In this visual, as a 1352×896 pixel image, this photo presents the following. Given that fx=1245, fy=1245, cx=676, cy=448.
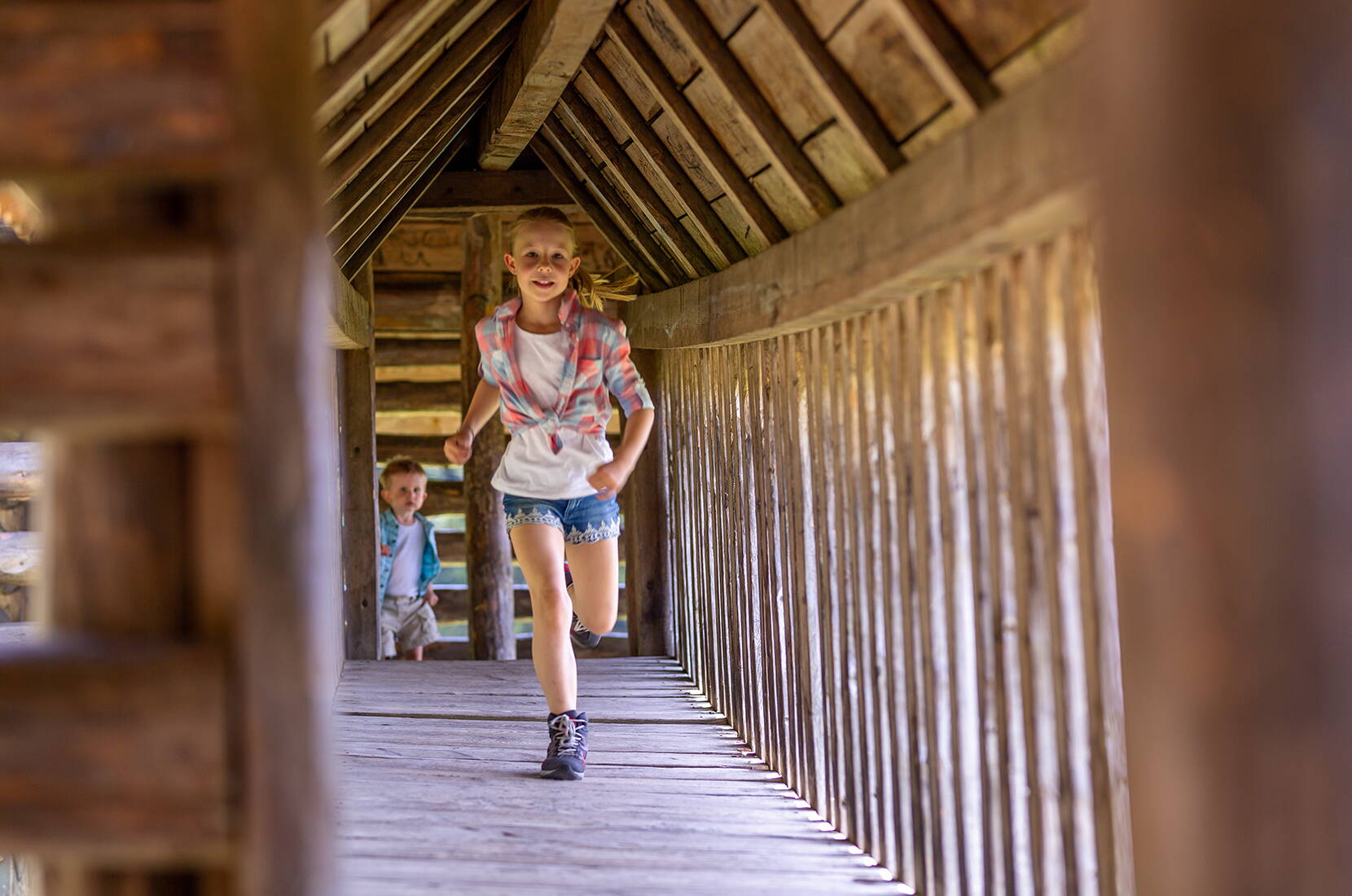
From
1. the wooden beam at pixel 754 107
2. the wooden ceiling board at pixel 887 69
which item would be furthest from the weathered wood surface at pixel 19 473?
the wooden ceiling board at pixel 887 69

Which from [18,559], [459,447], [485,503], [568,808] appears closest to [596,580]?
[459,447]

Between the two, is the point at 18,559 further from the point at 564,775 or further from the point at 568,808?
the point at 568,808

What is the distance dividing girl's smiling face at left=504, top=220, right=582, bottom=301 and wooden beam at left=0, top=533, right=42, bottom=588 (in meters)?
3.74

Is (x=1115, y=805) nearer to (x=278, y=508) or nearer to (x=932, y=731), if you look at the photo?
(x=932, y=731)

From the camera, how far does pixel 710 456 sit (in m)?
4.40

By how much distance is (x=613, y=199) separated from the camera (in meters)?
4.76

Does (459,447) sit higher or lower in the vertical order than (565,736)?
higher

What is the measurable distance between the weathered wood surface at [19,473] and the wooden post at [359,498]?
1.59 meters

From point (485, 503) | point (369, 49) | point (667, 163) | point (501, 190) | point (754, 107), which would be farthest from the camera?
point (485, 503)

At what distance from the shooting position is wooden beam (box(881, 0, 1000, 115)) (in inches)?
77.5

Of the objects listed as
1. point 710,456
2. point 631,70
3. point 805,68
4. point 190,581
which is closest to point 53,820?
point 190,581

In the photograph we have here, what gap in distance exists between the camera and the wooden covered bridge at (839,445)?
1382 millimetres

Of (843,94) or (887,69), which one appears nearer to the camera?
(887,69)

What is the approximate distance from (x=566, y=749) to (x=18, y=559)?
13.0 feet
